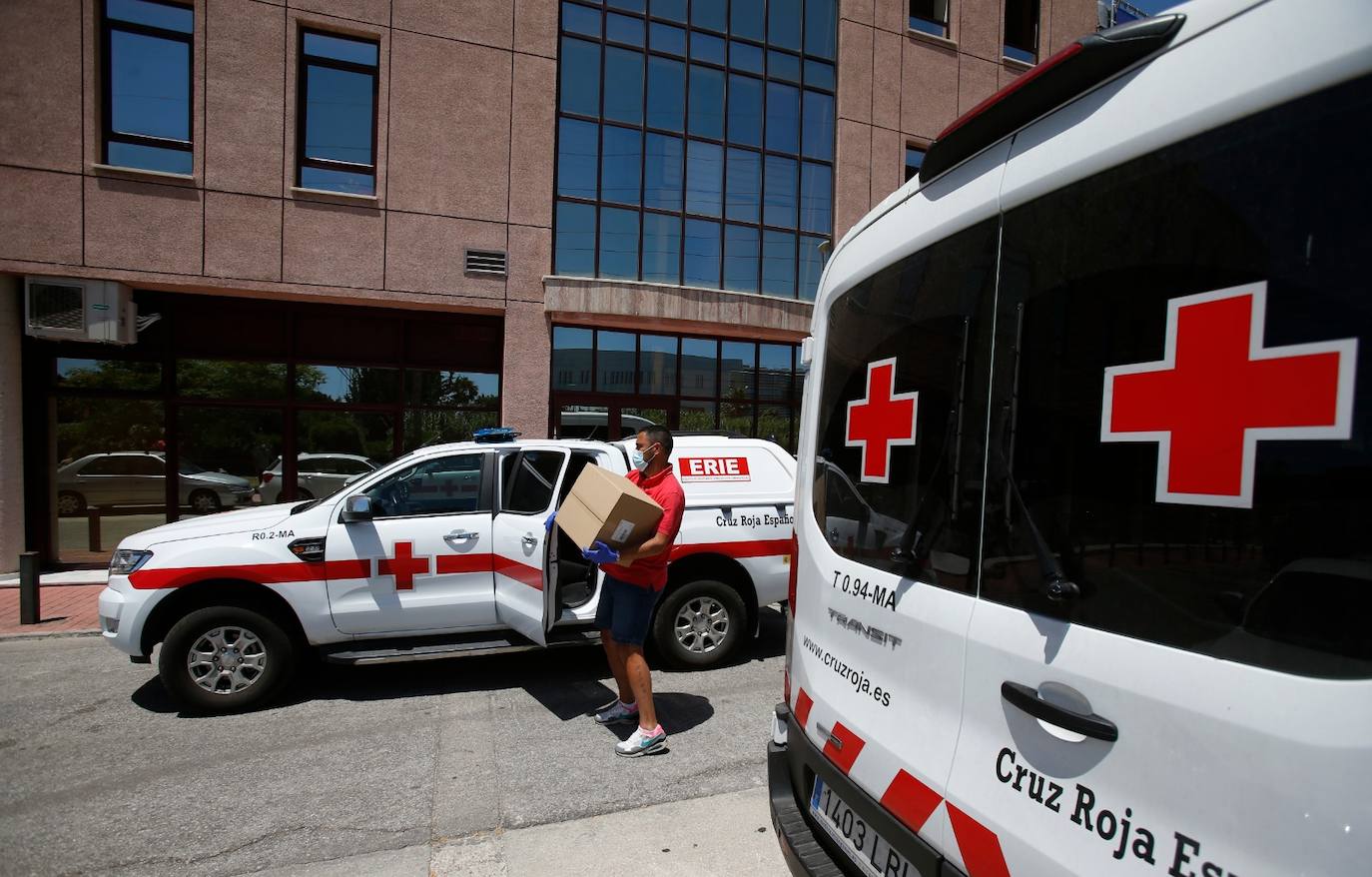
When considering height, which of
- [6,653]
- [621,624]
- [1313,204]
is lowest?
[6,653]

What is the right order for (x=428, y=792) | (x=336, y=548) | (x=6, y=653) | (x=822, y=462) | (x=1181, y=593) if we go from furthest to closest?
(x=6, y=653), (x=336, y=548), (x=428, y=792), (x=822, y=462), (x=1181, y=593)

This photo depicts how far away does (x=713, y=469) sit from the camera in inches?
235

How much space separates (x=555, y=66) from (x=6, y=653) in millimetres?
9845

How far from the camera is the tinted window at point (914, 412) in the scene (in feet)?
6.05

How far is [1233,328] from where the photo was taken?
1253 millimetres

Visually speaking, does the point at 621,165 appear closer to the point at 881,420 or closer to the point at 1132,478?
the point at 881,420

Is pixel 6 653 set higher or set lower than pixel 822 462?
lower

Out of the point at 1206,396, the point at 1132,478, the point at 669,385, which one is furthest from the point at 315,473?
the point at 1206,396

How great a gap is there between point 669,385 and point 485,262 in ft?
11.8

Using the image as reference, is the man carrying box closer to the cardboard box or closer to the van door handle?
the cardboard box

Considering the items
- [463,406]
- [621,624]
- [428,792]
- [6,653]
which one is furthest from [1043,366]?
[463,406]

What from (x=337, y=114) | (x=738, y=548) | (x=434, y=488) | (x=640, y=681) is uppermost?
(x=337, y=114)

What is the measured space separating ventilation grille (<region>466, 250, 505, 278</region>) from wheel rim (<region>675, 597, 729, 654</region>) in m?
7.05

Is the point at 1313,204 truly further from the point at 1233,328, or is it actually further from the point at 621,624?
the point at 621,624
